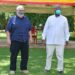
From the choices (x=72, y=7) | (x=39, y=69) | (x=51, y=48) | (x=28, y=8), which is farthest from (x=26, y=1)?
(x=51, y=48)

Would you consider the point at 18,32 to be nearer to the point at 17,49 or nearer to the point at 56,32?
the point at 17,49

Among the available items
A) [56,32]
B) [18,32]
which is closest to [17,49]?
[18,32]

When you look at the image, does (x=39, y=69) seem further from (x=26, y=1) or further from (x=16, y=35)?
(x=26, y=1)

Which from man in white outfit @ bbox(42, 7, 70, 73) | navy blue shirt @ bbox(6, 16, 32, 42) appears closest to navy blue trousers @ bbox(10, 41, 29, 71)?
navy blue shirt @ bbox(6, 16, 32, 42)

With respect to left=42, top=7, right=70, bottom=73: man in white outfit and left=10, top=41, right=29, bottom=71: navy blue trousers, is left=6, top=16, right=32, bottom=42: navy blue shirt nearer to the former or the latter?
left=10, top=41, right=29, bottom=71: navy blue trousers

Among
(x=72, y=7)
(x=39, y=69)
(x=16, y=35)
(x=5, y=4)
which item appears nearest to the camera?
(x=16, y=35)

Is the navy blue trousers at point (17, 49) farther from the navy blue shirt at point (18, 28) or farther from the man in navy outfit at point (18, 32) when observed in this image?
the navy blue shirt at point (18, 28)

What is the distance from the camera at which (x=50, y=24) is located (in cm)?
988

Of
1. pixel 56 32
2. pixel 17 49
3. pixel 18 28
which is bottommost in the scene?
pixel 17 49

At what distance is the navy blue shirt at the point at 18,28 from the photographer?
31.3 ft

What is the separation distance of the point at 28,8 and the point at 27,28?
6.38m

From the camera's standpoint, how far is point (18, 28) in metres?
9.55

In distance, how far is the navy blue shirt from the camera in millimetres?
9531

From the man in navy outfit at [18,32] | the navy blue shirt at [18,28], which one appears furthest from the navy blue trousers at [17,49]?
the navy blue shirt at [18,28]
